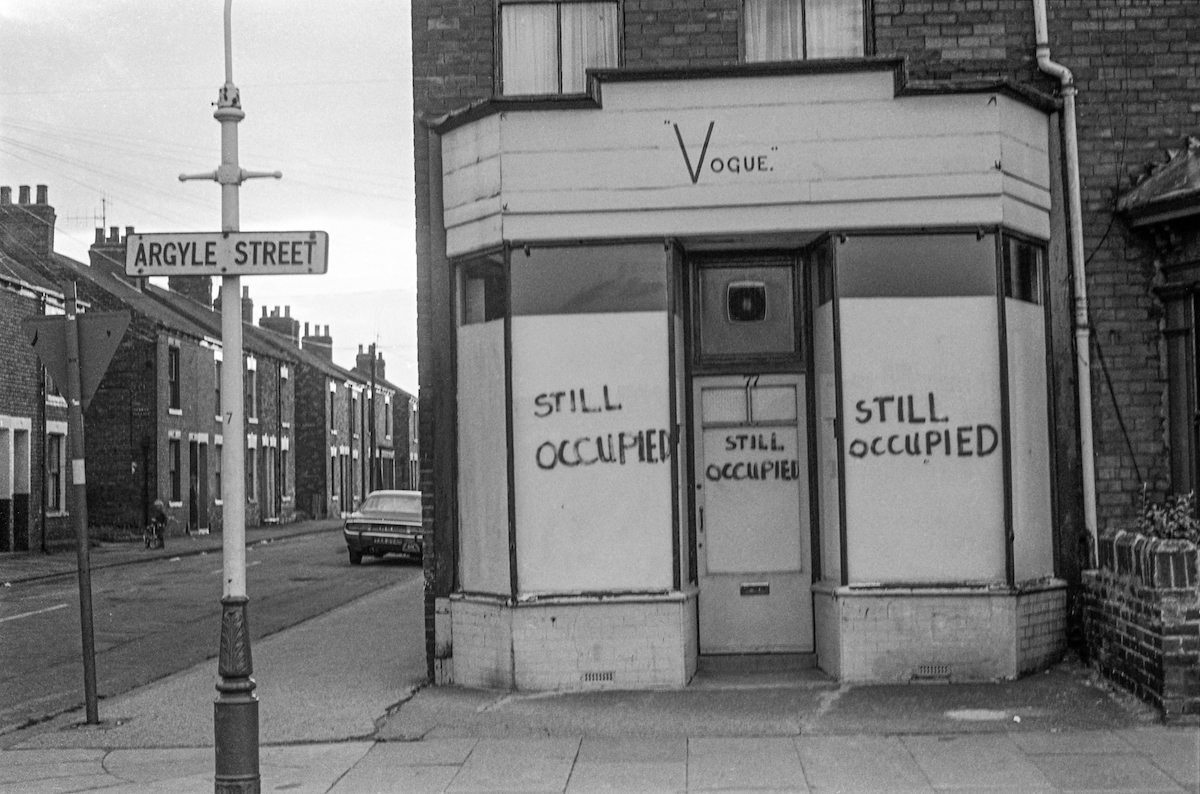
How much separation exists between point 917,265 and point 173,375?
130ft

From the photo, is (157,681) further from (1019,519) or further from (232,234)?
(1019,519)

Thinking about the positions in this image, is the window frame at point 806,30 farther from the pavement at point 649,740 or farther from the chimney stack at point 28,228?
the chimney stack at point 28,228

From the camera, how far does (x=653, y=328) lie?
446 inches

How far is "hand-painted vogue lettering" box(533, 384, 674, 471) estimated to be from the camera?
37.0 ft

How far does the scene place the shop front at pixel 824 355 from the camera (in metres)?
11.1

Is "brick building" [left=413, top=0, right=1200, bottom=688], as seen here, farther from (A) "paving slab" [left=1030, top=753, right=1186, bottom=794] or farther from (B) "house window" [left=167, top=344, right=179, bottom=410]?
(B) "house window" [left=167, top=344, right=179, bottom=410]

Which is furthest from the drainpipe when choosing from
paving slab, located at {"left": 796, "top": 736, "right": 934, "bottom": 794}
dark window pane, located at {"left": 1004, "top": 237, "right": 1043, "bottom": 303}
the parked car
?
the parked car

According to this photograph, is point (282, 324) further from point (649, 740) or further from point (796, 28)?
point (649, 740)

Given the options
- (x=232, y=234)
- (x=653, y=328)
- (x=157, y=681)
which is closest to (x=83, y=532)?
(x=157, y=681)

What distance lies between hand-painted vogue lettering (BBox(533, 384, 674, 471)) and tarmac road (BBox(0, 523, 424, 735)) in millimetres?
2959

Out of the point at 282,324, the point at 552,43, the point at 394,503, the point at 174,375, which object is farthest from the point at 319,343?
the point at 552,43

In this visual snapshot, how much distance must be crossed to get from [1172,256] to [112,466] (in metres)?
39.0

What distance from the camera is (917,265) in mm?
11273

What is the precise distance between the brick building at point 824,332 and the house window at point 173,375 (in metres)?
37.0
